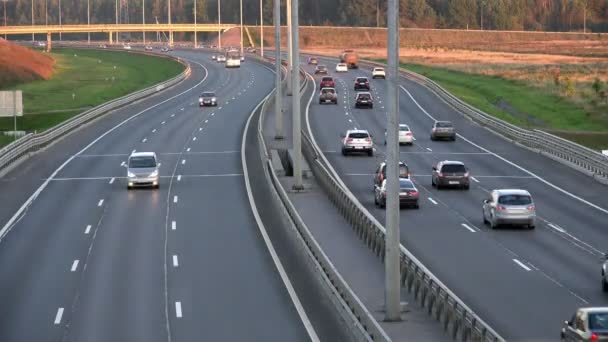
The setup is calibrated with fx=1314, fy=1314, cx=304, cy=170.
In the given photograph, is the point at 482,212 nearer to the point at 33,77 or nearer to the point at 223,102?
the point at 223,102

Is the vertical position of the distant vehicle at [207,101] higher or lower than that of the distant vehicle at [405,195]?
higher

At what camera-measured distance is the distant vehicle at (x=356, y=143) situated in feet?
233

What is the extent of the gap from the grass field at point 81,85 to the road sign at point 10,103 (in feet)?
53.9

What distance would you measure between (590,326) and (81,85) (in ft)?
415

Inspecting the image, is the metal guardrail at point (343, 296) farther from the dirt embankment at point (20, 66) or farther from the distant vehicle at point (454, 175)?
the dirt embankment at point (20, 66)

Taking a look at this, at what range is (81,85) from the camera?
477 feet

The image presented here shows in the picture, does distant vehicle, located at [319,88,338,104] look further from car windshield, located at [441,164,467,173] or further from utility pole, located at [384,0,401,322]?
utility pole, located at [384,0,401,322]

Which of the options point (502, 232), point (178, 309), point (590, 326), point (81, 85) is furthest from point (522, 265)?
point (81, 85)

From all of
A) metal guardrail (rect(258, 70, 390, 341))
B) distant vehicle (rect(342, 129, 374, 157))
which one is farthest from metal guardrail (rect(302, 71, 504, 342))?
distant vehicle (rect(342, 129, 374, 157))

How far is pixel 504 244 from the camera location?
42688 millimetres

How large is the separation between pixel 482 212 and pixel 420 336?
24642mm

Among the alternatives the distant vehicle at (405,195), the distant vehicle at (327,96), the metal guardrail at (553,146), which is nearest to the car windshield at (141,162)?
the distant vehicle at (405,195)

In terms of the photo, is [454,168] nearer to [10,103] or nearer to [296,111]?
[296,111]

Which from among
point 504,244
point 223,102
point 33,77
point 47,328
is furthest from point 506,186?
point 33,77
